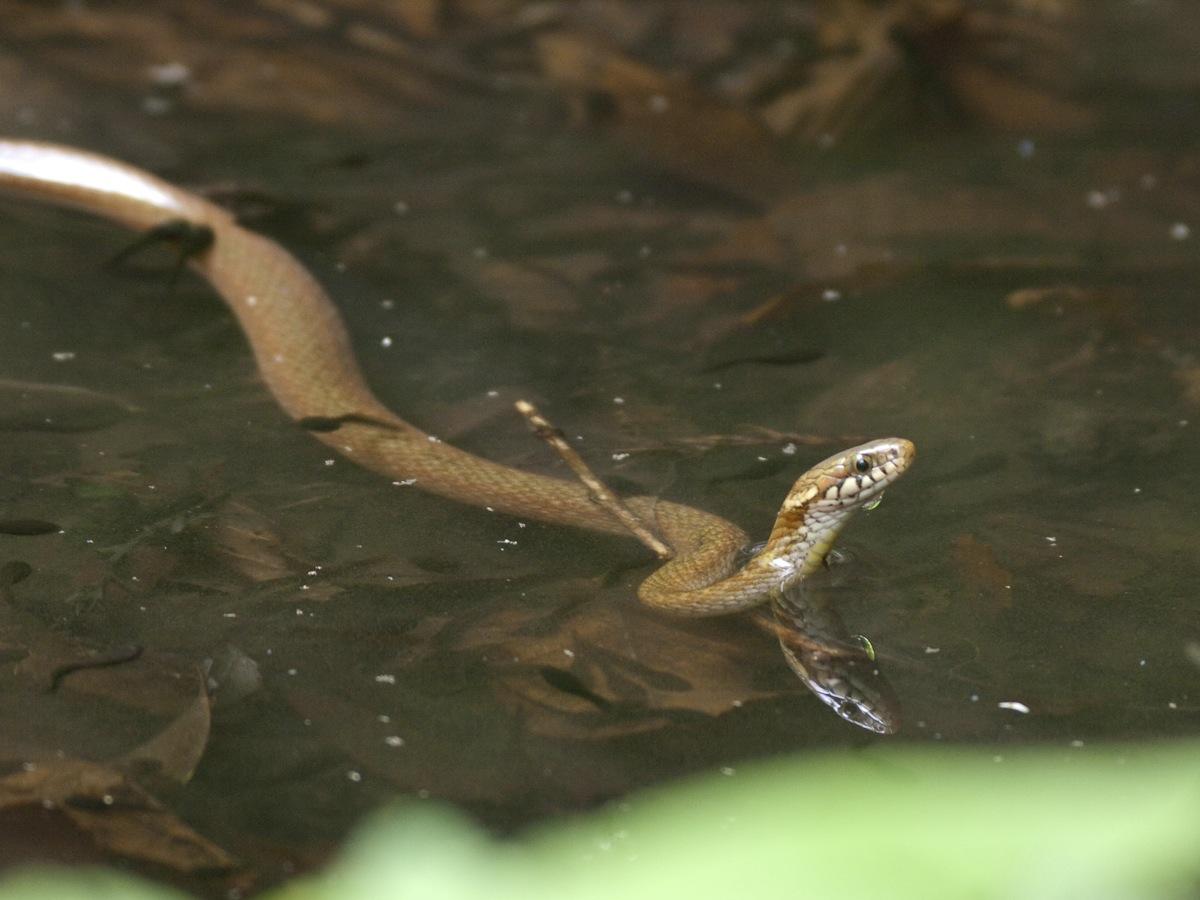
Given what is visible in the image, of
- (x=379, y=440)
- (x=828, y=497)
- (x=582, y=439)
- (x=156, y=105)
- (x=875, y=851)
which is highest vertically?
(x=875, y=851)

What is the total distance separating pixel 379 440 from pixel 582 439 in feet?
2.14

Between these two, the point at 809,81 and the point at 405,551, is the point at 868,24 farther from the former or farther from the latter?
the point at 405,551

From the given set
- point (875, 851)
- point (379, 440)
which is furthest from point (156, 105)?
point (875, 851)

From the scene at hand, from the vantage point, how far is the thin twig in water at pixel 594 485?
3.73 meters

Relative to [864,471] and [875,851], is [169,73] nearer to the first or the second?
[864,471]

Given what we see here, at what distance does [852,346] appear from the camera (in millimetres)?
4895

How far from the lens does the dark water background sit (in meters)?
2.98

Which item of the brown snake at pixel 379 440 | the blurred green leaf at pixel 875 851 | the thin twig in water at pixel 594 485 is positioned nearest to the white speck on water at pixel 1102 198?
the brown snake at pixel 379 440

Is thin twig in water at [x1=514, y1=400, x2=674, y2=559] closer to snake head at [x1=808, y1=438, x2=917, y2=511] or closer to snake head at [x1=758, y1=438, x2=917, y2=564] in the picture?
snake head at [x1=758, y1=438, x2=917, y2=564]

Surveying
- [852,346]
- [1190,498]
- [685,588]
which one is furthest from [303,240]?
[1190,498]

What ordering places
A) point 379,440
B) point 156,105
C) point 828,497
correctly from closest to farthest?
point 828,497 → point 379,440 → point 156,105

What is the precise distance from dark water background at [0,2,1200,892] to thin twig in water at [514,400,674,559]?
0.07 metres

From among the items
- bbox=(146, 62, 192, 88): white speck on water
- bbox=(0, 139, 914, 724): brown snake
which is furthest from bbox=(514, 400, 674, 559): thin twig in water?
bbox=(146, 62, 192, 88): white speck on water

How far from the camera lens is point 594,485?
→ 12.8 ft
